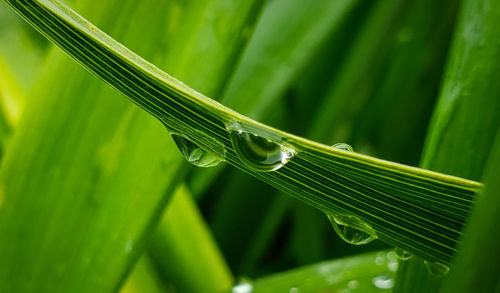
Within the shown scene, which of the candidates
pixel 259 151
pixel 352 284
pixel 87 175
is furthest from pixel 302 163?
pixel 352 284

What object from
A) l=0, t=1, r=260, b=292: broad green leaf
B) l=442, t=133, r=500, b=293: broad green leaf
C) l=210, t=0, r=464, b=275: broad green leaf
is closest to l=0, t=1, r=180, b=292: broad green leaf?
l=0, t=1, r=260, b=292: broad green leaf

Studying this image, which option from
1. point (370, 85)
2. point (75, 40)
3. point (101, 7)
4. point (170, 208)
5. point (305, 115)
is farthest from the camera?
point (370, 85)

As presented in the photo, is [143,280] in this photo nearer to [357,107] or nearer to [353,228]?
[353,228]

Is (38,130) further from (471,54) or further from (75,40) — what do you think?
(471,54)

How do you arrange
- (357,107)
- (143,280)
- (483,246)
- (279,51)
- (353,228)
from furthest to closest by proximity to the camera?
(357,107) < (279,51) < (143,280) < (353,228) < (483,246)

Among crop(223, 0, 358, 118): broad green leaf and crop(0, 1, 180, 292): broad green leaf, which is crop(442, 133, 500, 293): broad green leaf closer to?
crop(0, 1, 180, 292): broad green leaf

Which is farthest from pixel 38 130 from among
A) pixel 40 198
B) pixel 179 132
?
pixel 179 132
